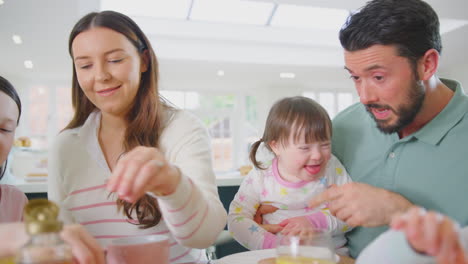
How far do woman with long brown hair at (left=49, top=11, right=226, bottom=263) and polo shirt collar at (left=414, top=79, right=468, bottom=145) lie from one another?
26.3 inches

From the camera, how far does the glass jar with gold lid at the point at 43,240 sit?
39cm

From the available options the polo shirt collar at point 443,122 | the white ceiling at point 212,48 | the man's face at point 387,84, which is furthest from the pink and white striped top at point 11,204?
the white ceiling at point 212,48

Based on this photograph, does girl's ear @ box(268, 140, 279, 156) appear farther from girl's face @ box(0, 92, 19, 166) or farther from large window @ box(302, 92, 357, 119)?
large window @ box(302, 92, 357, 119)

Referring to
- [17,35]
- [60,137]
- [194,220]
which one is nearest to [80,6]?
[17,35]

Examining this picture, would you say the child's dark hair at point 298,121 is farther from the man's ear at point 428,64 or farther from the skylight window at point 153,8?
the skylight window at point 153,8

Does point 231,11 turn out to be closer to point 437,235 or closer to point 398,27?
point 398,27

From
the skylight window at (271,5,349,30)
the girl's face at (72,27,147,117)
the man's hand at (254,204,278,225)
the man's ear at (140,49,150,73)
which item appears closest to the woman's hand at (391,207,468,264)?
the girl's face at (72,27,147,117)

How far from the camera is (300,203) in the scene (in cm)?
149

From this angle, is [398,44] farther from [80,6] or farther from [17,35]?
[17,35]

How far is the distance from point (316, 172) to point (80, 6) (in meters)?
5.17

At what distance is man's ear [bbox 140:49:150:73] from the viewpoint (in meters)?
1.15

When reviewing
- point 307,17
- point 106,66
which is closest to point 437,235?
point 106,66

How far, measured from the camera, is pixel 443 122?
123cm

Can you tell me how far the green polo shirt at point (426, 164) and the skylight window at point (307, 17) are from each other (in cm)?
702
